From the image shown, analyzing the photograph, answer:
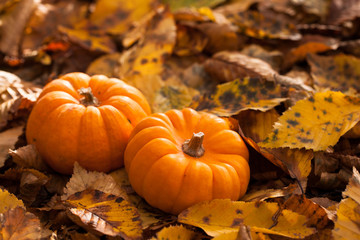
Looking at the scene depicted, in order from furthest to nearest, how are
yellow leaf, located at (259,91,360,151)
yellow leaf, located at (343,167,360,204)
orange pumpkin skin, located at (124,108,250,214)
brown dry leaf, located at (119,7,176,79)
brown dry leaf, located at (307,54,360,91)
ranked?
1. brown dry leaf, located at (119,7,176,79)
2. brown dry leaf, located at (307,54,360,91)
3. yellow leaf, located at (259,91,360,151)
4. orange pumpkin skin, located at (124,108,250,214)
5. yellow leaf, located at (343,167,360,204)

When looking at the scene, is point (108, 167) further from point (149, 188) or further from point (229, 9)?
point (229, 9)

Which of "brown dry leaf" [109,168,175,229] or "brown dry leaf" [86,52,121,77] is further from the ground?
"brown dry leaf" [86,52,121,77]

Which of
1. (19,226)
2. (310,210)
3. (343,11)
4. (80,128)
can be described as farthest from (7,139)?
(343,11)

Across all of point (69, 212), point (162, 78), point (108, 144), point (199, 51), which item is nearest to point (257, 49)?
point (199, 51)

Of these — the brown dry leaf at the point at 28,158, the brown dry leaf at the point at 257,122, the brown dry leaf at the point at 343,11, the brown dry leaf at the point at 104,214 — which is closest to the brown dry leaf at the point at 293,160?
the brown dry leaf at the point at 257,122

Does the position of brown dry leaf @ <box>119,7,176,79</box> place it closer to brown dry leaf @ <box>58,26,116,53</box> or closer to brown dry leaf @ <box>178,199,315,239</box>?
brown dry leaf @ <box>58,26,116,53</box>

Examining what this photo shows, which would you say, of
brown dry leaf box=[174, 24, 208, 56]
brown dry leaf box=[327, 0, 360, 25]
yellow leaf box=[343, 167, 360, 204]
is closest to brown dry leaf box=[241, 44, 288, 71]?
brown dry leaf box=[174, 24, 208, 56]

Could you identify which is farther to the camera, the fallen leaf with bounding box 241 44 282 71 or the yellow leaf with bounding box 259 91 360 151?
the fallen leaf with bounding box 241 44 282 71
